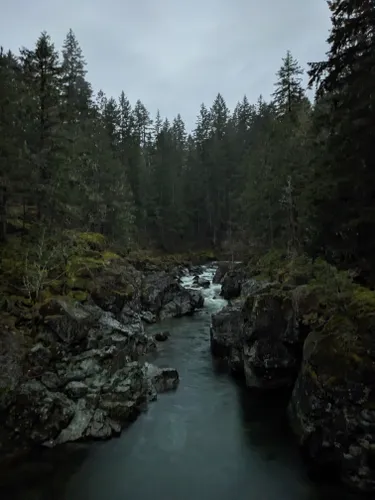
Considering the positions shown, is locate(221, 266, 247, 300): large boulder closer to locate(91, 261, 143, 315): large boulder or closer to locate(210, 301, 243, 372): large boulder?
locate(210, 301, 243, 372): large boulder

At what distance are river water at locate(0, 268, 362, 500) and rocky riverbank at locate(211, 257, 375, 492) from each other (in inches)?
35.8

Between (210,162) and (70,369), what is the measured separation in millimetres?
52158

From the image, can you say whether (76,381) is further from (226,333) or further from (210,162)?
(210,162)

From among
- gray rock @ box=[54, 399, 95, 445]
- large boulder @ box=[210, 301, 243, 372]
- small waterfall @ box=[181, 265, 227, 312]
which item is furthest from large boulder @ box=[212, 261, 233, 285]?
gray rock @ box=[54, 399, 95, 445]

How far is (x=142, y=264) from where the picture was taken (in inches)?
1656

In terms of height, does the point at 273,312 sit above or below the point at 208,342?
above

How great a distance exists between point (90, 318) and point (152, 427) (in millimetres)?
5504

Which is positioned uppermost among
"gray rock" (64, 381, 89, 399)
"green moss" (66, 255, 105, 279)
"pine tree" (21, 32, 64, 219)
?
"pine tree" (21, 32, 64, 219)

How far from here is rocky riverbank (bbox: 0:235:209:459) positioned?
12977 millimetres

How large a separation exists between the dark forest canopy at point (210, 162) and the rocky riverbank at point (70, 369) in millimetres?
7566

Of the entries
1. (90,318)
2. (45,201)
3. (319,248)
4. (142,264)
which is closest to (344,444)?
(319,248)

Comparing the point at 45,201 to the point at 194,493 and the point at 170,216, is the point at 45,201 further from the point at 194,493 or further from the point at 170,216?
the point at 170,216

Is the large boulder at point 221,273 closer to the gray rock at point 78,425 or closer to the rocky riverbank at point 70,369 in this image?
the rocky riverbank at point 70,369

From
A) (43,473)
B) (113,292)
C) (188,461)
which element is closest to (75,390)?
(43,473)
